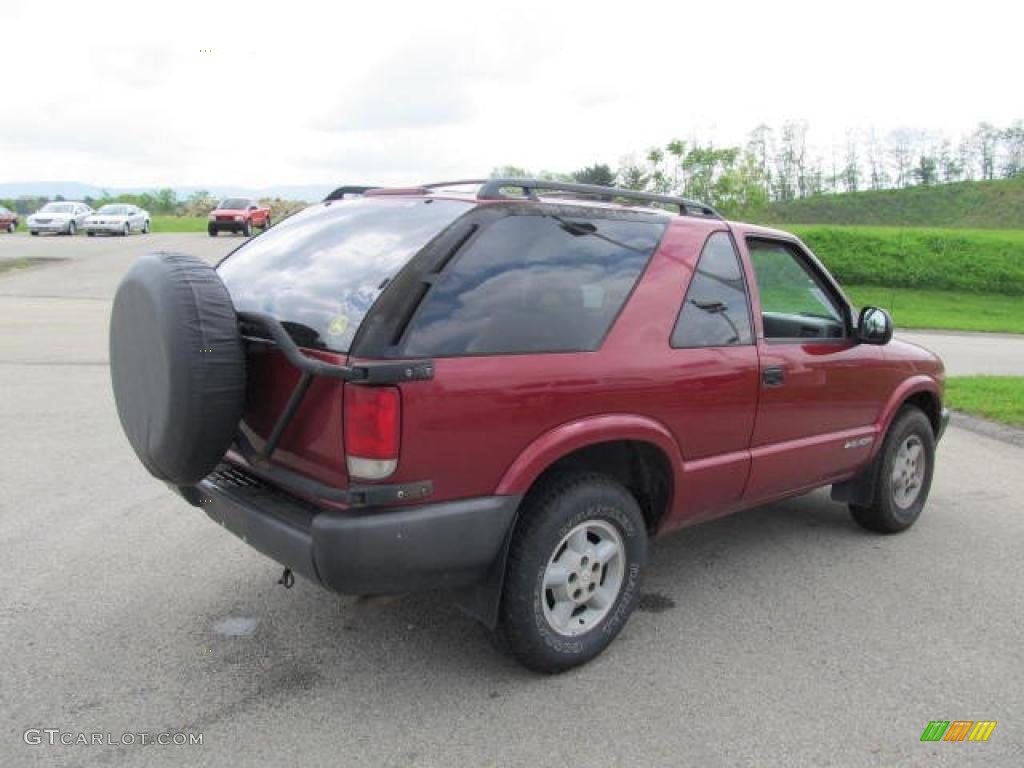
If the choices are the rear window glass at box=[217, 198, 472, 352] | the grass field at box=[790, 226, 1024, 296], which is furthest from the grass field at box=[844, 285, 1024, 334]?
the rear window glass at box=[217, 198, 472, 352]

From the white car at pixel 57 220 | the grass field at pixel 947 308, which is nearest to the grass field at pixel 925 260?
the grass field at pixel 947 308

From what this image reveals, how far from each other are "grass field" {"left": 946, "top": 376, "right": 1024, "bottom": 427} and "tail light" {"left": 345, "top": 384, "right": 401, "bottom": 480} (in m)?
7.64

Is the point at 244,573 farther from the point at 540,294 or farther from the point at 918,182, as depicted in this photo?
the point at 918,182

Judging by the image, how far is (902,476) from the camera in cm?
515

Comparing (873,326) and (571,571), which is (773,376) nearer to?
(873,326)

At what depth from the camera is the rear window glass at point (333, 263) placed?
9.90ft

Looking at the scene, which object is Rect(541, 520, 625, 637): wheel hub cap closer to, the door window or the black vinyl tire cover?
the black vinyl tire cover

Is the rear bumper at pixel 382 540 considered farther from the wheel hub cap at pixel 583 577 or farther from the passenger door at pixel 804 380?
the passenger door at pixel 804 380

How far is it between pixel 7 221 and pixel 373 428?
46594 millimetres

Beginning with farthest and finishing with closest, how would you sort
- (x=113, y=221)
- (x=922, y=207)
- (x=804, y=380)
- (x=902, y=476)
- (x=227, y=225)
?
(x=922, y=207), (x=113, y=221), (x=227, y=225), (x=902, y=476), (x=804, y=380)

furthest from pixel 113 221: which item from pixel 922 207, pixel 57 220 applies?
pixel 922 207

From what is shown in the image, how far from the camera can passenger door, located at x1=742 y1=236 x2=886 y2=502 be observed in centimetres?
410

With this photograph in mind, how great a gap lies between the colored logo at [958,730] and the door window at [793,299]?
6.30 feet

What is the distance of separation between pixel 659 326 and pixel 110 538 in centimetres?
324
